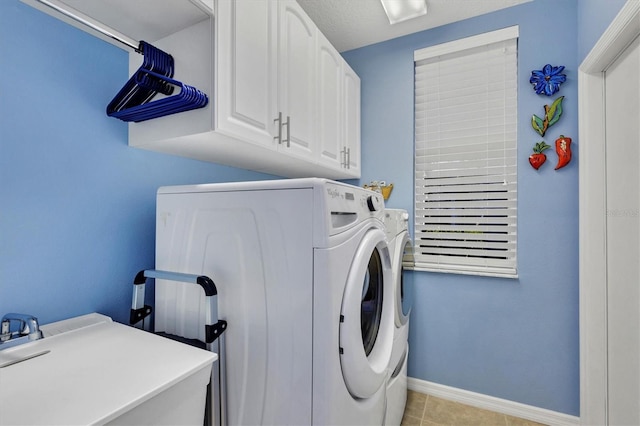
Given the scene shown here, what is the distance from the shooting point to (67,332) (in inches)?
38.5

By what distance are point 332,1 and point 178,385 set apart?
220cm

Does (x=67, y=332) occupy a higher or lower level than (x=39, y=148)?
lower

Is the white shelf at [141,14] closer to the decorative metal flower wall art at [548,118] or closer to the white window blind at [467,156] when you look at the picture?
the white window blind at [467,156]

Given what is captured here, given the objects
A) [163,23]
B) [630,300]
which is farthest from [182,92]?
[630,300]

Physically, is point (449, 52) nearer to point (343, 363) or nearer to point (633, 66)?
point (633, 66)

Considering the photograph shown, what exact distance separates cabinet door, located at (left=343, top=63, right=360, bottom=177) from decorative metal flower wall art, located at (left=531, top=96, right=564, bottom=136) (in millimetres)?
1190

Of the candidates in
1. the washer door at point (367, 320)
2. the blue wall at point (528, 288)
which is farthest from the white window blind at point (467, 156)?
the washer door at point (367, 320)

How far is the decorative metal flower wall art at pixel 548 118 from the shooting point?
183 centimetres

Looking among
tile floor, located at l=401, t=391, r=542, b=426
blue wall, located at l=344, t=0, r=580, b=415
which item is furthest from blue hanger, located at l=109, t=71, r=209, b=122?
tile floor, located at l=401, t=391, r=542, b=426

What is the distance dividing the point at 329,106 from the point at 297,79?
1.32 feet

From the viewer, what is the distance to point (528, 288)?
6.38 feet

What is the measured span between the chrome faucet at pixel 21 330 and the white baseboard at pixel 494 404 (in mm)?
2264

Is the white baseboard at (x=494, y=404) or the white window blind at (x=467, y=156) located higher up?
the white window blind at (x=467, y=156)

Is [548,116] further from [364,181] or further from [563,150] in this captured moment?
[364,181]
